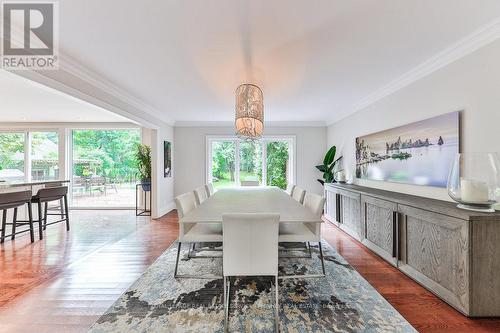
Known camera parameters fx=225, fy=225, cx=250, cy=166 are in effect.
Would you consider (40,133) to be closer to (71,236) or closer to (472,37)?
(71,236)

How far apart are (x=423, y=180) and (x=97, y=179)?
725 centimetres

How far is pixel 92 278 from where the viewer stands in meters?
2.53

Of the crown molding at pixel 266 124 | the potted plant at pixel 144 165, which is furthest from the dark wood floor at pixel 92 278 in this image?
the crown molding at pixel 266 124

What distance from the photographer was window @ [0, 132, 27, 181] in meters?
6.11

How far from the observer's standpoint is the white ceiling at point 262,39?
5.78 ft

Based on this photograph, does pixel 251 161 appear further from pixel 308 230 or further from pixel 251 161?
pixel 308 230

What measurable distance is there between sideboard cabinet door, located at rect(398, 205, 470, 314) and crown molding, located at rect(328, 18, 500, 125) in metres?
1.67

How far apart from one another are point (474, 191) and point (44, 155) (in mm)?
8732

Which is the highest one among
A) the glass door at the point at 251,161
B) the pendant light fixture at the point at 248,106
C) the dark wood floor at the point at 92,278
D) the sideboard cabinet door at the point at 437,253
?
the pendant light fixture at the point at 248,106

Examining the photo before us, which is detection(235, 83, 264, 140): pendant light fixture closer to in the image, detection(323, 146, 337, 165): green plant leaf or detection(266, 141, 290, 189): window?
detection(323, 146, 337, 165): green plant leaf

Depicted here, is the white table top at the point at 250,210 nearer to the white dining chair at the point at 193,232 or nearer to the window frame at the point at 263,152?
the white dining chair at the point at 193,232

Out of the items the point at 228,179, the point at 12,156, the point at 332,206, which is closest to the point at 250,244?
the point at 332,206

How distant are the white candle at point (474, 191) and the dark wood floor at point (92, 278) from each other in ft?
3.19

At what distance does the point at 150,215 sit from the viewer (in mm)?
5422
